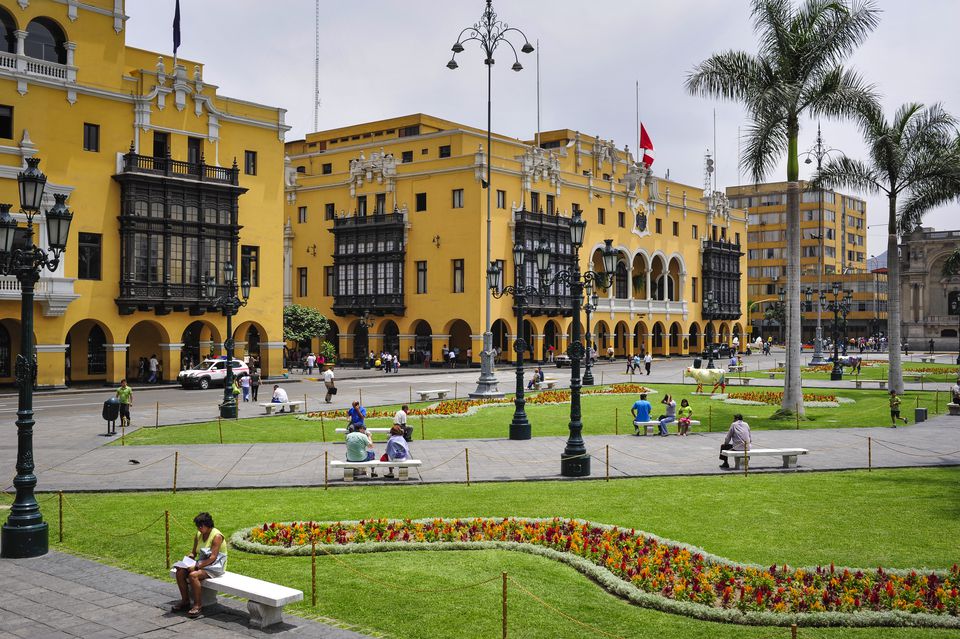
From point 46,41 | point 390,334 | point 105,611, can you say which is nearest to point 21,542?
point 105,611

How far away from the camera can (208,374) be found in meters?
41.9

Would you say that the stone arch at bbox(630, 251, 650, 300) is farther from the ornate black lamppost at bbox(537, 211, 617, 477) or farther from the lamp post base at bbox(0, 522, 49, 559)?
the lamp post base at bbox(0, 522, 49, 559)

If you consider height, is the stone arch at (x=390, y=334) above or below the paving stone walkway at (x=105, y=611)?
above

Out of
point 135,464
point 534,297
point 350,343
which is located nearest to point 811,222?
point 534,297

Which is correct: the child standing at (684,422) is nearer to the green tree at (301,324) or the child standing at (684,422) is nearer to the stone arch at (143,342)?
the stone arch at (143,342)

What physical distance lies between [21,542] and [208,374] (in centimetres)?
3118

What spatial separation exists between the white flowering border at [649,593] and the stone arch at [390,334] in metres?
52.2

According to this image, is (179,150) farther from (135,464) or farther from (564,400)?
(135,464)

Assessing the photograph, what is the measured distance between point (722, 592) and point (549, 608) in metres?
2.12

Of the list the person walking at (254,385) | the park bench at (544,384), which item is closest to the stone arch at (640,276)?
the park bench at (544,384)

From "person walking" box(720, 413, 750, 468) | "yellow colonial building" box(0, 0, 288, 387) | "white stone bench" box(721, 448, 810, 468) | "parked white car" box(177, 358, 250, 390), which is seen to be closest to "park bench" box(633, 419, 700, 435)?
"person walking" box(720, 413, 750, 468)

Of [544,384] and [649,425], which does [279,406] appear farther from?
[544,384]

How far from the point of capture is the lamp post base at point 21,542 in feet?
38.2

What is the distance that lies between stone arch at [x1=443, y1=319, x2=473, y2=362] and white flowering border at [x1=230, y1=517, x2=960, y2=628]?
165ft
